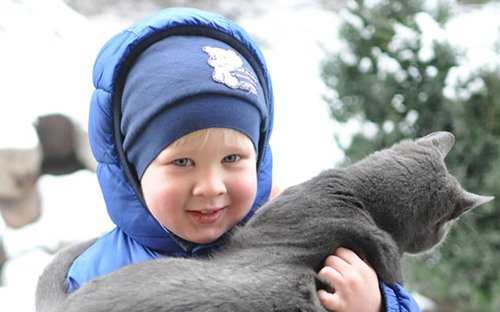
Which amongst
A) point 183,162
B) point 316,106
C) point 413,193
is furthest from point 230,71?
point 316,106

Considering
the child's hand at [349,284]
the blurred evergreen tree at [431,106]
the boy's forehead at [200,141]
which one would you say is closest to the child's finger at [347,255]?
the child's hand at [349,284]

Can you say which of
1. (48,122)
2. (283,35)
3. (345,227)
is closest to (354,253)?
(345,227)

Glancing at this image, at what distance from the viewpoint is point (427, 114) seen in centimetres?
387

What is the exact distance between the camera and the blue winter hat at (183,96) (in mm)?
1682

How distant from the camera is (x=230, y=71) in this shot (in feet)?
5.67

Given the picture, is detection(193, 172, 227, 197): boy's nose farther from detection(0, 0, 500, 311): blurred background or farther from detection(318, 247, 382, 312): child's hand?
detection(0, 0, 500, 311): blurred background

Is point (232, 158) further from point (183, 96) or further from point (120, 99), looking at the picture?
point (120, 99)

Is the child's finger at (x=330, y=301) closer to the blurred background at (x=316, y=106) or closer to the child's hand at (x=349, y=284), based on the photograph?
the child's hand at (x=349, y=284)

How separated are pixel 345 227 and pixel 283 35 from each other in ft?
21.0

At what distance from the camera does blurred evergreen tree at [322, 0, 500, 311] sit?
3.80 meters

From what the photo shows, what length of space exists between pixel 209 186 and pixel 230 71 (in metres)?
0.26

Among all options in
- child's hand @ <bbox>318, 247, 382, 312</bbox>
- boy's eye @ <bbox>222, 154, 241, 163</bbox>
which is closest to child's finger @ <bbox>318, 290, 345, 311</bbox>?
child's hand @ <bbox>318, 247, 382, 312</bbox>

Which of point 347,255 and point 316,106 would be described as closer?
point 347,255

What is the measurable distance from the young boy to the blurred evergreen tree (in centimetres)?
210
